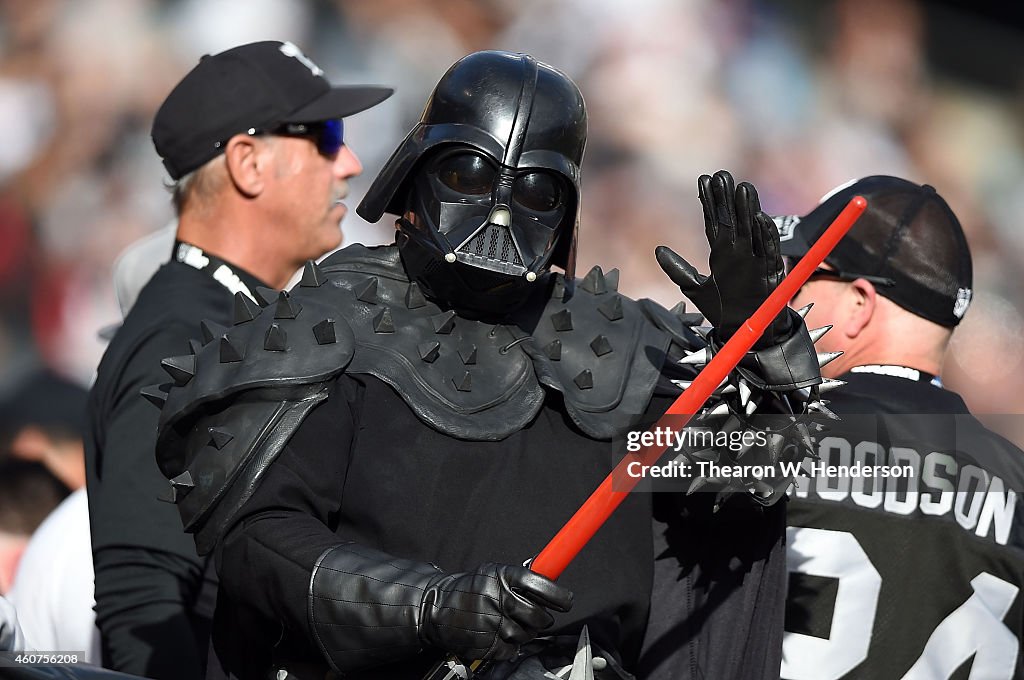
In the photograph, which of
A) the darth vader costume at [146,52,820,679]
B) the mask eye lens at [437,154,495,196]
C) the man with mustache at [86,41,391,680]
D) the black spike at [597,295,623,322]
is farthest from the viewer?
the man with mustache at [86,41,391,680]

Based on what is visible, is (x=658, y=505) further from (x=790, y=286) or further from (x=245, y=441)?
(x=245, y=441)

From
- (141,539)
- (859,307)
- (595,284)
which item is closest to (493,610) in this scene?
(595,284)

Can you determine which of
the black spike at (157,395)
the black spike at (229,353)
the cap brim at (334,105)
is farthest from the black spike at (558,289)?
the cap brim at (334,105)

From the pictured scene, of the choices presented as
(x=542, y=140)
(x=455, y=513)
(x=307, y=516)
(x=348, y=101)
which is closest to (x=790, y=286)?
(x=542, y=140)

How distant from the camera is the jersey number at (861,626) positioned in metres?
2.84

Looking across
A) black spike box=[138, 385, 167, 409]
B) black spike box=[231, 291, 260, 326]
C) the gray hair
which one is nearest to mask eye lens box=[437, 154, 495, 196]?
black spike box=[231, 291, 260, 326]

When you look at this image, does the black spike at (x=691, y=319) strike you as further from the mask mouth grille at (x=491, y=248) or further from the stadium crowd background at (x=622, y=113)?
the stadium crowd background at (x=622, y=113)

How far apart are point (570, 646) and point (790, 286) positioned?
2.37 ft

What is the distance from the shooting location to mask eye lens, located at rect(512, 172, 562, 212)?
234cm

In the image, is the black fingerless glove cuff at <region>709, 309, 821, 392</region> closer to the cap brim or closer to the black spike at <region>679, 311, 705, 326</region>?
the black spike at <region>679, 311, 705, 326</region>

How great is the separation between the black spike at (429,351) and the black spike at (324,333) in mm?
164

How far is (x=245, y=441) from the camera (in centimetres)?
214

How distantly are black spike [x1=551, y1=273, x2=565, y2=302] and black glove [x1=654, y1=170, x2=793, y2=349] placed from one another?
391mm

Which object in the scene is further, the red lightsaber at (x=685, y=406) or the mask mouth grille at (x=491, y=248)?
the mask mouth grille at (x=491, y=248)
